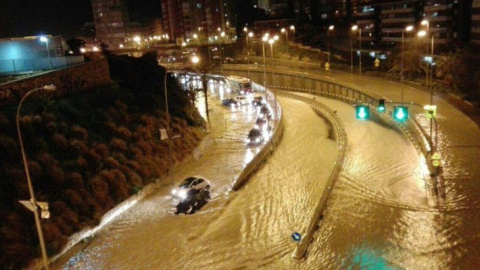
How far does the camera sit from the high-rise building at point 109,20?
15862 cm

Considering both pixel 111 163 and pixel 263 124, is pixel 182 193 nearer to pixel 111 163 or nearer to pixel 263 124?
pixel 111 163

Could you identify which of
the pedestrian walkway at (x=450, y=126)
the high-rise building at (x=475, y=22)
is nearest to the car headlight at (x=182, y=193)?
the pedestrian walkway at (x=450, y=126)

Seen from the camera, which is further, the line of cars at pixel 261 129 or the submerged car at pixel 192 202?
the line of cars at pixel 261 129

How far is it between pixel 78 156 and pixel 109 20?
143 metres

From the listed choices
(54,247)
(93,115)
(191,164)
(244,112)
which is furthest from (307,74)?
(54,247)

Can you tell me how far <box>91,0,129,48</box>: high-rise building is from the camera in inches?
6245

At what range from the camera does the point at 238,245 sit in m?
21.2

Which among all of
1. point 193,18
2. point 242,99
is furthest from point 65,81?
point 193,18

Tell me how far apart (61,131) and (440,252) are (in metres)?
21.3

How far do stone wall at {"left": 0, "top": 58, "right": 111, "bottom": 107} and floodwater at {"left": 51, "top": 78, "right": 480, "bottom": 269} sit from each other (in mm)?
9573

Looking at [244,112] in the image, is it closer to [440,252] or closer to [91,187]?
[91,187]

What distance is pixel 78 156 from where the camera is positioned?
26906 millimetres

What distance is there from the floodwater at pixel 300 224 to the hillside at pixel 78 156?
1382 millimetres

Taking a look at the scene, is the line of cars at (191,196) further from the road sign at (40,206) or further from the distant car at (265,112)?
the distant car at (265,112)
